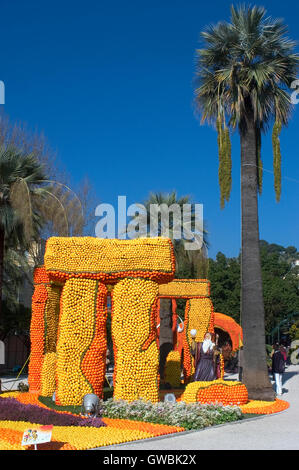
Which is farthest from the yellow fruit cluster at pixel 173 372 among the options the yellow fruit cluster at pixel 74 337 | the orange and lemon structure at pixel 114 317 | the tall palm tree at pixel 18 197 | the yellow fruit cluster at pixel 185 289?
the tall palm tree at pixel 18 197

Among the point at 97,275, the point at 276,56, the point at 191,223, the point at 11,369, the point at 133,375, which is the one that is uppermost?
the point at 276,56

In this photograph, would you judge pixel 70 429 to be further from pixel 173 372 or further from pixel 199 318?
pixel 199 318

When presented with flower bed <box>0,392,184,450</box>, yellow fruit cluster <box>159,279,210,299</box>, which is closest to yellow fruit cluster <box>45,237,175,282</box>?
flower bed <box>0,392,184,450</box>

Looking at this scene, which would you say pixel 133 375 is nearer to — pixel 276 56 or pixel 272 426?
pixel 272 426

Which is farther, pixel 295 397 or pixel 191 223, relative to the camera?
pixel 191 223

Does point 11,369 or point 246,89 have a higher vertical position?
point 246,89

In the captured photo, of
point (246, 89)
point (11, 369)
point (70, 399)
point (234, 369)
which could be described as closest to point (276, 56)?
point (246, 89)

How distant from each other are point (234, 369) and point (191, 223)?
8.10 metres

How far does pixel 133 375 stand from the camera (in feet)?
38.5

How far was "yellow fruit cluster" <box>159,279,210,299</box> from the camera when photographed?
59.4 ft

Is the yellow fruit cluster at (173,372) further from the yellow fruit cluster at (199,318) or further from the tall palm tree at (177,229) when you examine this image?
the tall palm tree at (177,229)
